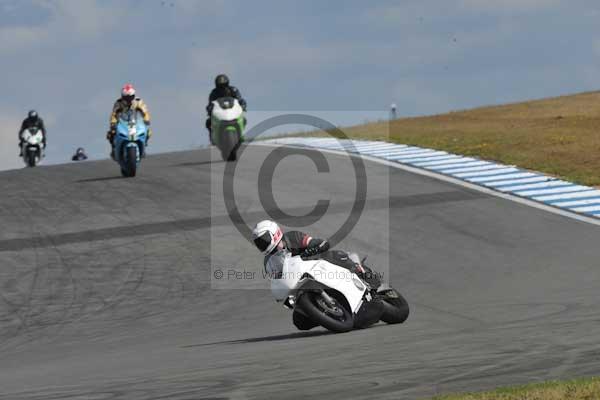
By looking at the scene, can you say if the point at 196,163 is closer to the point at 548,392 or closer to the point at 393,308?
the point at 393,308

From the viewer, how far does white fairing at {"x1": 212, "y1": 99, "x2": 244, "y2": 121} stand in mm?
26047

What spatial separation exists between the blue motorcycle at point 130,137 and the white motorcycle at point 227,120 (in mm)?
1651

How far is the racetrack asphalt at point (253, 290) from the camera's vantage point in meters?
8.52

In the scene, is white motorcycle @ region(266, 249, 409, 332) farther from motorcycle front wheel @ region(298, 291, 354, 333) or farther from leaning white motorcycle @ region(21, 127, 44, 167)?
leaning white motorcycle @ region(21, 127, 44, 167)

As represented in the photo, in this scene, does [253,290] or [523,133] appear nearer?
[253,290]

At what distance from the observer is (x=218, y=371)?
359 inches

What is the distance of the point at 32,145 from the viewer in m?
36.1

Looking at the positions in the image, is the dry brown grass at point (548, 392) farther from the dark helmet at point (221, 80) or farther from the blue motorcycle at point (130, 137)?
the dark helmet at point (221, 80)

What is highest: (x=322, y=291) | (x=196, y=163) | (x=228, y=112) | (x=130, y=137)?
(x=228, y=112)

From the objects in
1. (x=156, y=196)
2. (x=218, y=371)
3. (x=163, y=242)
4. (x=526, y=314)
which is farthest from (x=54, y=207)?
(x=218, y=371)

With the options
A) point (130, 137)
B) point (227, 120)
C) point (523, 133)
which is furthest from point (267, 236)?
point (523, 133)

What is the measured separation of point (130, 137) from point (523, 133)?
1343 centimetres

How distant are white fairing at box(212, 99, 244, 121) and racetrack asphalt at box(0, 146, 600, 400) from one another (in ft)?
4.49

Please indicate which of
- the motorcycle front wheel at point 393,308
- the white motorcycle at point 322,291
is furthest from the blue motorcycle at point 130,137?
the white motorcycle at point 322,291
